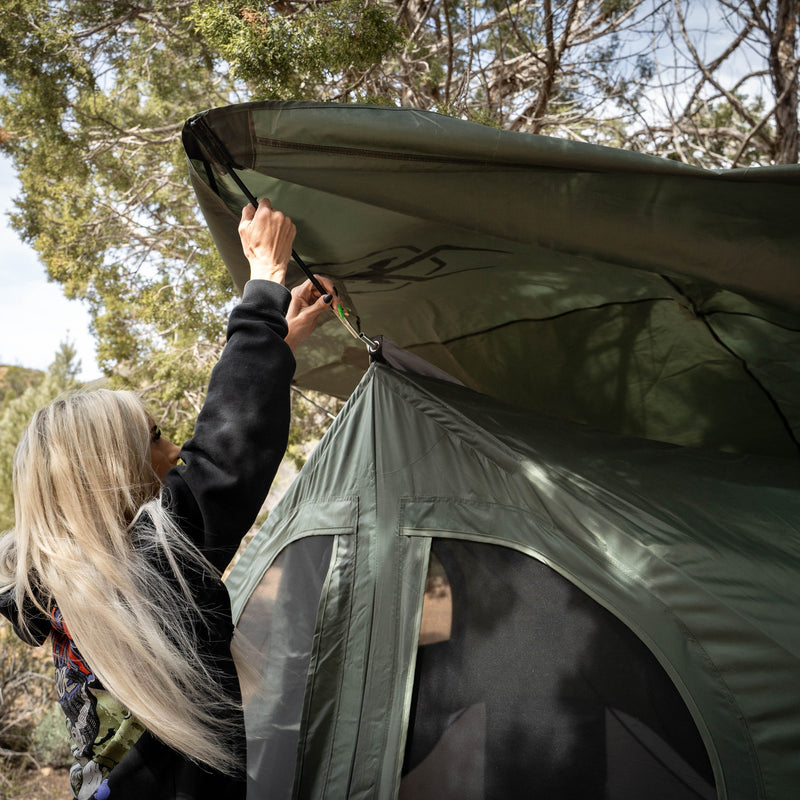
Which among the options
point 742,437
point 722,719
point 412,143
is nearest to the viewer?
point 412,143

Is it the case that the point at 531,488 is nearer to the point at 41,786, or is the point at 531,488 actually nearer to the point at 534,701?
the point at 534,701

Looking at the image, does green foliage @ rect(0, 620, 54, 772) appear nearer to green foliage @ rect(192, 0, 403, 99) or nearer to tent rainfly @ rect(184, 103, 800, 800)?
tent rainfly @ rect(184, 103, 800, 800)

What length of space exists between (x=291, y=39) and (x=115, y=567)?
2.54 meters

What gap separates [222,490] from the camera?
53.2 inches

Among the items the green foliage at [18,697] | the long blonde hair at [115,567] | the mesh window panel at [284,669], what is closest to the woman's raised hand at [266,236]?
the long blonde hair at [115,567]

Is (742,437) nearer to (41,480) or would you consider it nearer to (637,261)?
(637,261)

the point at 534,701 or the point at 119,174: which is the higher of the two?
the point at 119,174

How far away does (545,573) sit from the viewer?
1.83m

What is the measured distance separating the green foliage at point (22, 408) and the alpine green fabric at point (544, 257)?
9.12 meters

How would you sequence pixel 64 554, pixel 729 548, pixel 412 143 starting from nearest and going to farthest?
1. pixel 64 554
2. pixel 412 143
3. pixel 729 548

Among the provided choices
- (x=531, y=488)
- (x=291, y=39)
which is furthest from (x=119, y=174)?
(x=531, y=488)

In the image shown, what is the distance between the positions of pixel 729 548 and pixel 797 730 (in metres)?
0.41

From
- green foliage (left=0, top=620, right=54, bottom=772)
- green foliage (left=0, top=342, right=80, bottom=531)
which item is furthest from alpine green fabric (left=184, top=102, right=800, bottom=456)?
green foliage (left=0, top=342, right=80, bottom=531)

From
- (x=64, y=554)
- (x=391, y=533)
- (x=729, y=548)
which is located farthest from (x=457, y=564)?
(x=64, y=554)
